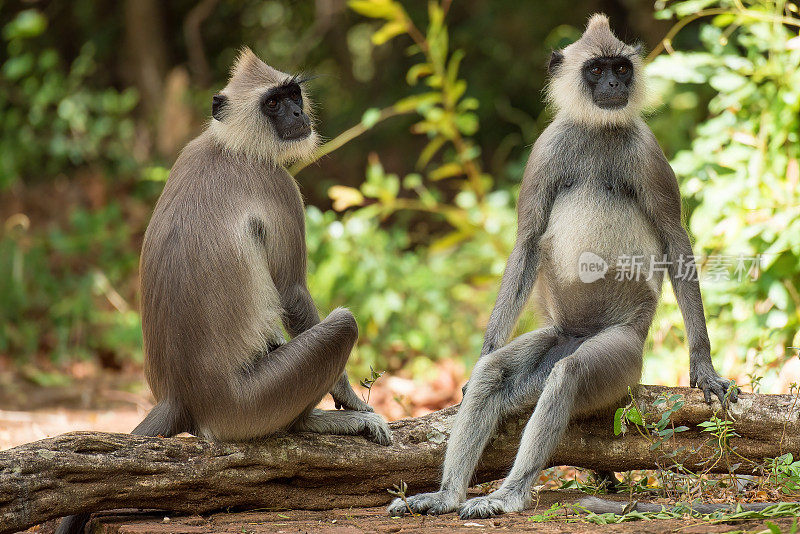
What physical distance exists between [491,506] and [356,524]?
57 centimetres

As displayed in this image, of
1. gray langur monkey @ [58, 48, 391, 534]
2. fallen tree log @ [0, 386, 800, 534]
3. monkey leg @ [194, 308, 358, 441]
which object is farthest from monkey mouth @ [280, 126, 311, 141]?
fallen tree log @ [0, 386, 800, 534]

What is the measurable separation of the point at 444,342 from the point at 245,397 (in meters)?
4.40

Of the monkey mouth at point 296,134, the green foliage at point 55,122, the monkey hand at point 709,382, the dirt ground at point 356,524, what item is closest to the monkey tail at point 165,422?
the dirt ground at point 356,524

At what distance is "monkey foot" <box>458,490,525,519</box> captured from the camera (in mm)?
3703

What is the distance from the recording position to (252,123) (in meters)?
4.36

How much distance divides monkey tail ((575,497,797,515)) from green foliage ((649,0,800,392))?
2225mm

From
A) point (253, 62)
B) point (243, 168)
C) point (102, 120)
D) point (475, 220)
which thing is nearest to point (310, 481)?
point (243, 168)

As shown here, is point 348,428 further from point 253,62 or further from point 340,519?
point 253,62

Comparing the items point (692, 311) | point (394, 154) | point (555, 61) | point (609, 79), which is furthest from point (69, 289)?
Result: point (692, 311)

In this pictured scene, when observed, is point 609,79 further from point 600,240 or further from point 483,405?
point 483,405

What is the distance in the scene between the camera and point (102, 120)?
11.3 meters

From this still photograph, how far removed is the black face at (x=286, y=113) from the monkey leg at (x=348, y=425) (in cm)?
138

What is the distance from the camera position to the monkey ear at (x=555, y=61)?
486cm

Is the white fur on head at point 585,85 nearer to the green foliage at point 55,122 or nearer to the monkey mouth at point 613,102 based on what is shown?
the monkey mouth at point 613,102
